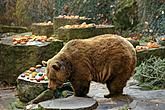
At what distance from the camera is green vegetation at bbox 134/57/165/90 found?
21.6 feet

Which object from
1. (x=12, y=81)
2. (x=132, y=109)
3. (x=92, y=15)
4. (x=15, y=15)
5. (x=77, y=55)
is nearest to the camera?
(x=132, y=109)

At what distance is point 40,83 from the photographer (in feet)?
21.8

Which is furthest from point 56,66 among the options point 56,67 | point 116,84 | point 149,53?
point 149,53

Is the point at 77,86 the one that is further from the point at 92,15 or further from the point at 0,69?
the point at 92,15

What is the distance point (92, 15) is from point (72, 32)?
374 centimetres

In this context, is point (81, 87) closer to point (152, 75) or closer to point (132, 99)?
point (132, 99)

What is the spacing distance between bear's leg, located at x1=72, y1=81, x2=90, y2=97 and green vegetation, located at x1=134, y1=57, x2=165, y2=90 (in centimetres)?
145

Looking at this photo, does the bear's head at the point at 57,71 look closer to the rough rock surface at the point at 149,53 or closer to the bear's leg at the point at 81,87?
Result: the bear's leg at the point at 81,87

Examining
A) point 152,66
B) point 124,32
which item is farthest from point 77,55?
point 124,32

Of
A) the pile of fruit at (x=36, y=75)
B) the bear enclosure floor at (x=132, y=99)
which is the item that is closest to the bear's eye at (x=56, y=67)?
the bear enclosure floor at (x=132, y=99)

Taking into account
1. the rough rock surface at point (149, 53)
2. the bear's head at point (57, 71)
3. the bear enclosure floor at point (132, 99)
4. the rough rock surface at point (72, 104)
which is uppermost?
the bear's head at point (57, 71)

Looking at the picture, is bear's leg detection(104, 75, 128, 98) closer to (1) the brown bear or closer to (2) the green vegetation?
(1) the brown bear

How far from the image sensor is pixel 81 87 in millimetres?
5461

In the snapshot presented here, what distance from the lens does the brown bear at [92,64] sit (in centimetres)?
535
